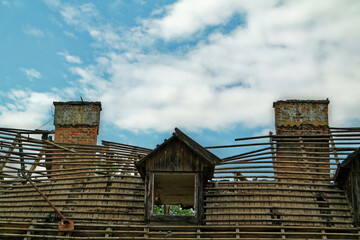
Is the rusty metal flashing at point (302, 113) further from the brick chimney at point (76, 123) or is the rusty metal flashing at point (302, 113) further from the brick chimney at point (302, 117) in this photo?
the brick chimney at point (76, 123)

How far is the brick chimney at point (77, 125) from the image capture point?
16.5 m

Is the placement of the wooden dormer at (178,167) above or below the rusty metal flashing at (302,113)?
below

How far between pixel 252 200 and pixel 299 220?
4.70 ft

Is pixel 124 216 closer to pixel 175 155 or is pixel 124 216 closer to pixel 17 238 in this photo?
pixel 175 155

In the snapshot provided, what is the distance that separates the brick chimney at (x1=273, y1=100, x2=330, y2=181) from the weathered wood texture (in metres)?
0.07

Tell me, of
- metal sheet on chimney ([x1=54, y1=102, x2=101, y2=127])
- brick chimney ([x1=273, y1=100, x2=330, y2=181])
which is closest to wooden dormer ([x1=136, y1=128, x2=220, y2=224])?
brick chimney ([x1=273, y1=100, x2=330, y2=181])

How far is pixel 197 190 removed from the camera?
12406 millimetres

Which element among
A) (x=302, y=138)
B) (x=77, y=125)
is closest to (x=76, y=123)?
(x=77, y=125)

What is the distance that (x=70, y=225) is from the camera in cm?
1225

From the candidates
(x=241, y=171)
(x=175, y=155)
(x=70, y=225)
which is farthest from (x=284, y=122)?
(x=70, y=225)

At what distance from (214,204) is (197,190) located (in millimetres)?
857

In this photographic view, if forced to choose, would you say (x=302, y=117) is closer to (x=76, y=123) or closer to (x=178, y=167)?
(x=178, y=167)

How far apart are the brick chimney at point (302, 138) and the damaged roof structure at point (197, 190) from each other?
3 cm

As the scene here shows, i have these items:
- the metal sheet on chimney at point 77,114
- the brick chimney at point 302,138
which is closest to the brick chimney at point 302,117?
the brick chimney at point 302,138
